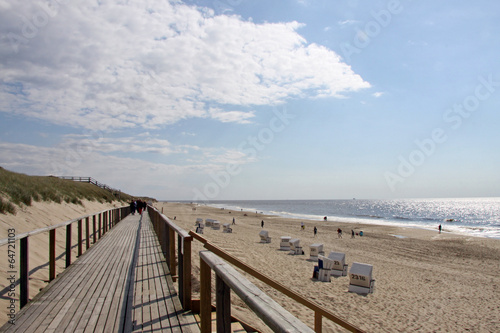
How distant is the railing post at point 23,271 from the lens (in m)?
3.76

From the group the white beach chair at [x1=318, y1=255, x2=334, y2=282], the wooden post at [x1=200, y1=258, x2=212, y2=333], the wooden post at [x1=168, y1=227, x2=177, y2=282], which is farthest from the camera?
the white beach chair at [x1=318, y1=255, x2=334, y2=282]

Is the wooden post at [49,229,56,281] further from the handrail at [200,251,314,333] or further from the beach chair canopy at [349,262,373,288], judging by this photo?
the beach chair canopy at [349,262,373,288]

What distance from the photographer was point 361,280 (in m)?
11.4

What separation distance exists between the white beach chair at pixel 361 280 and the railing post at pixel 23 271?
33.5 ft

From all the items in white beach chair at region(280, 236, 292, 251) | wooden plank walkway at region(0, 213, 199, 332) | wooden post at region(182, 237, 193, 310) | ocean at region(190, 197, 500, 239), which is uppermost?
wooden post at region(182, 237, 193, 310)

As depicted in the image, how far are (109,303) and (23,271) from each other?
107cm

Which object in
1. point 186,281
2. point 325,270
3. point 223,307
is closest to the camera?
point 223,307

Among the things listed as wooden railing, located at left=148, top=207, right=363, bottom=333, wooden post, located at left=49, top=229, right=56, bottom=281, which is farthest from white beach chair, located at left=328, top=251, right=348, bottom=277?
wooden post, located at left=49, top=229, right=56, bottom=281

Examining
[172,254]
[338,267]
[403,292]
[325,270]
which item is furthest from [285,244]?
[172,254]

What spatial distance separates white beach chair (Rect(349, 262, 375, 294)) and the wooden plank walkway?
310 inches

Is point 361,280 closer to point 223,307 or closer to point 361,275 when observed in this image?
point 361,275

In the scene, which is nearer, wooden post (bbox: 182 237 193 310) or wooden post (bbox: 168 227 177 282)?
wooden post (bbox: 182 237 193 310)

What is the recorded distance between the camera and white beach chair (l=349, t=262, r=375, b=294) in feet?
36.9

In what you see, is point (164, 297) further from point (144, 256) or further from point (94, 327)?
point (144, 256)
